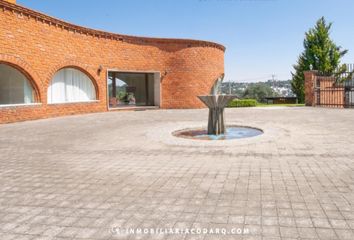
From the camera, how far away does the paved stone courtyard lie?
3.27 meters

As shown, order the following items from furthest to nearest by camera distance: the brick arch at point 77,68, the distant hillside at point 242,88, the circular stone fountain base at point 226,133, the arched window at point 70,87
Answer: the distant hillside at point 242,88 < the arched window at point 70,87 < the brick arch at point 77,68 < the circular stone fountain base at point 226,133

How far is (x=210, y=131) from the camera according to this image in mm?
10266

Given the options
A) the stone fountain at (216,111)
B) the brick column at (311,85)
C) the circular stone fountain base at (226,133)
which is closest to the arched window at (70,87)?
the circular stone fountain base at (226,133)

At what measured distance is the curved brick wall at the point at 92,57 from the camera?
13.8m

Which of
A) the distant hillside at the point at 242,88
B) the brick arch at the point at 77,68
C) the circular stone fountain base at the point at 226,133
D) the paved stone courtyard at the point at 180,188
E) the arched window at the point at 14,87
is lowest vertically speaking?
the paved stone courtyard at the point at 180,188

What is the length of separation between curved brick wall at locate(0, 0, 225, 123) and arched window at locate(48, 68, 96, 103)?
0.43m

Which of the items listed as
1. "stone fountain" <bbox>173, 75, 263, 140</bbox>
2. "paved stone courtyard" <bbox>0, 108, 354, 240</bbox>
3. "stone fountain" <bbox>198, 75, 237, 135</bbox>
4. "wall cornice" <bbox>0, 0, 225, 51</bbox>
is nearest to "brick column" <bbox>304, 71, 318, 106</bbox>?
"wall cornice" <bbox>0, 0, 225, 51</bbox>

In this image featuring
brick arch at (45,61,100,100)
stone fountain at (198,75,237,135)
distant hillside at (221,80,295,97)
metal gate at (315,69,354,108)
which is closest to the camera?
stone fountain at (198,75,237,135)

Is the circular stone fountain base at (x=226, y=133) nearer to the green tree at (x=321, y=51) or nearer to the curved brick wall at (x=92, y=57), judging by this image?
the curved brick wall at (x=92, y=57)

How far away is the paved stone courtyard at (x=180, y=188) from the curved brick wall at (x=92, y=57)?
23.4 ft

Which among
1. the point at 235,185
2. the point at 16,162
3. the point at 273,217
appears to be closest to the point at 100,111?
the point at 16,162

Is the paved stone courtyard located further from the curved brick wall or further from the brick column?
the brick column

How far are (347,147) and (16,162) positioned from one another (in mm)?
7529

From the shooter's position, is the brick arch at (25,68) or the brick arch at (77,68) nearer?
the brick arch at (25,68)
